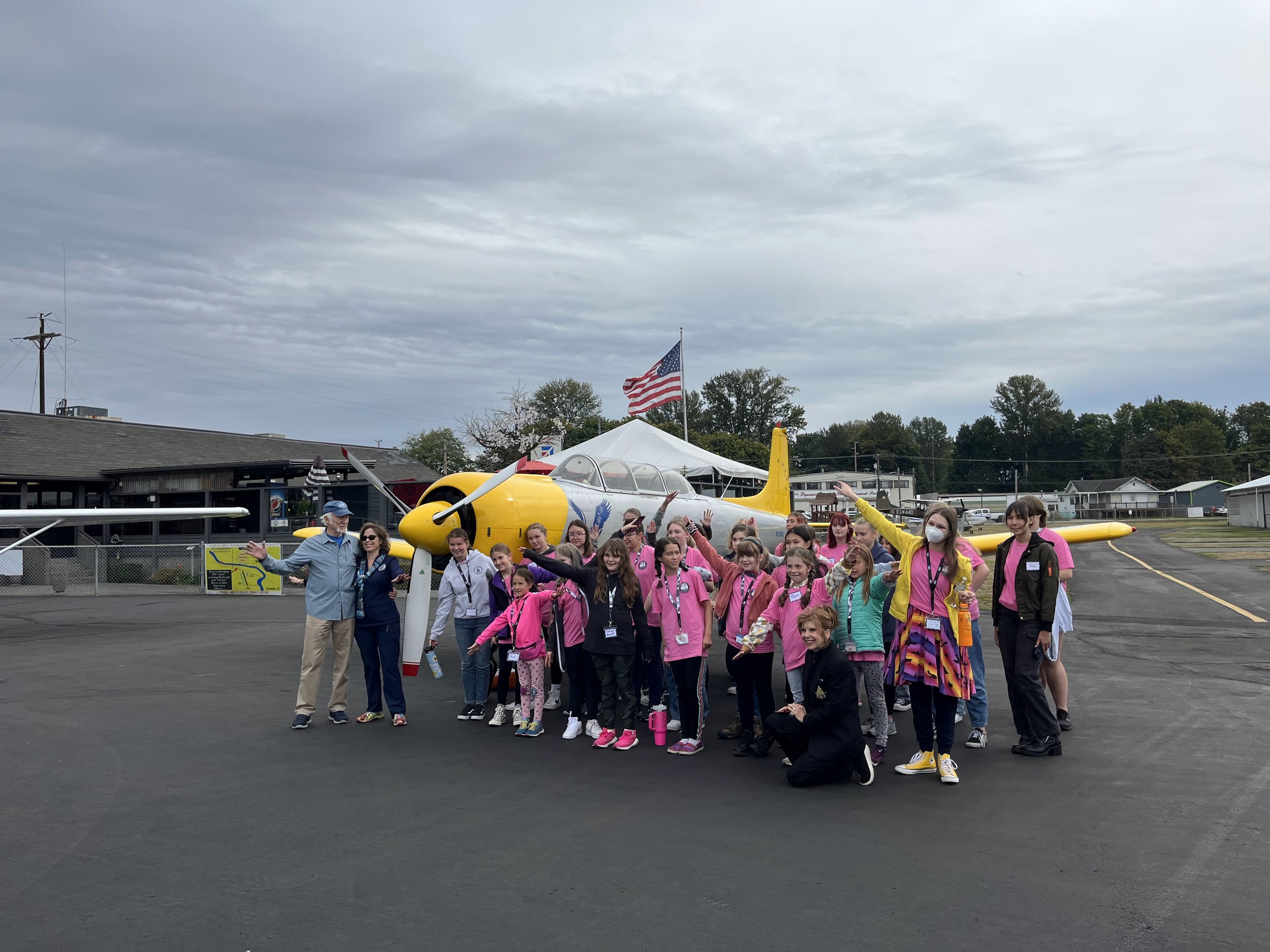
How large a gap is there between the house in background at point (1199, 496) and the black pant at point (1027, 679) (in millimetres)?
102339

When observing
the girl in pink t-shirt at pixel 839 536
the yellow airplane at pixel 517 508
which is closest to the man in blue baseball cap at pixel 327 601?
the yellow airplane at pixel 517 508

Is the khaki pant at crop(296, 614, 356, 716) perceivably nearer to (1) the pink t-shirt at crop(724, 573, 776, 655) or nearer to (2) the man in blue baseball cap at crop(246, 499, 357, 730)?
(2) the man in blue baseball cap at crop(246, 499, 357, 730)

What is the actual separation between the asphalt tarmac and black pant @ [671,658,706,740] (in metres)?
0.30

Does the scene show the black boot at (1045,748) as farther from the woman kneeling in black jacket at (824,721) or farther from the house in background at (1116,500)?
the house in background at (1116,500)

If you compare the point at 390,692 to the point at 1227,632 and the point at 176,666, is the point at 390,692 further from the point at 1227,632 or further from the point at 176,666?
the point at 1227,632

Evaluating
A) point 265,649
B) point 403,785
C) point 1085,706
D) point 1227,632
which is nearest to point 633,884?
point 403,785

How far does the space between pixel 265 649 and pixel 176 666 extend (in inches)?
62.4

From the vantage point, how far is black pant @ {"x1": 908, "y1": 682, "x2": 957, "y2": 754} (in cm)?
577

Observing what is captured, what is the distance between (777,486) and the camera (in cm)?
1812

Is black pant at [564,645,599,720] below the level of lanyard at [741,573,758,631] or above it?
below

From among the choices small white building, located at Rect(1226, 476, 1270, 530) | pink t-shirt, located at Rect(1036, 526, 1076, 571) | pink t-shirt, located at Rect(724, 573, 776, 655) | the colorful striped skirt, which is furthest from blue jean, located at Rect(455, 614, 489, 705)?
small white building, located at Rect(1226, 476, 1270, 530)

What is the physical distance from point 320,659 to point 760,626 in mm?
4072

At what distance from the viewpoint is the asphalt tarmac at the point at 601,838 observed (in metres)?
3.64

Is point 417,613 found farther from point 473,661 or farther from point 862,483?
point 862,483
